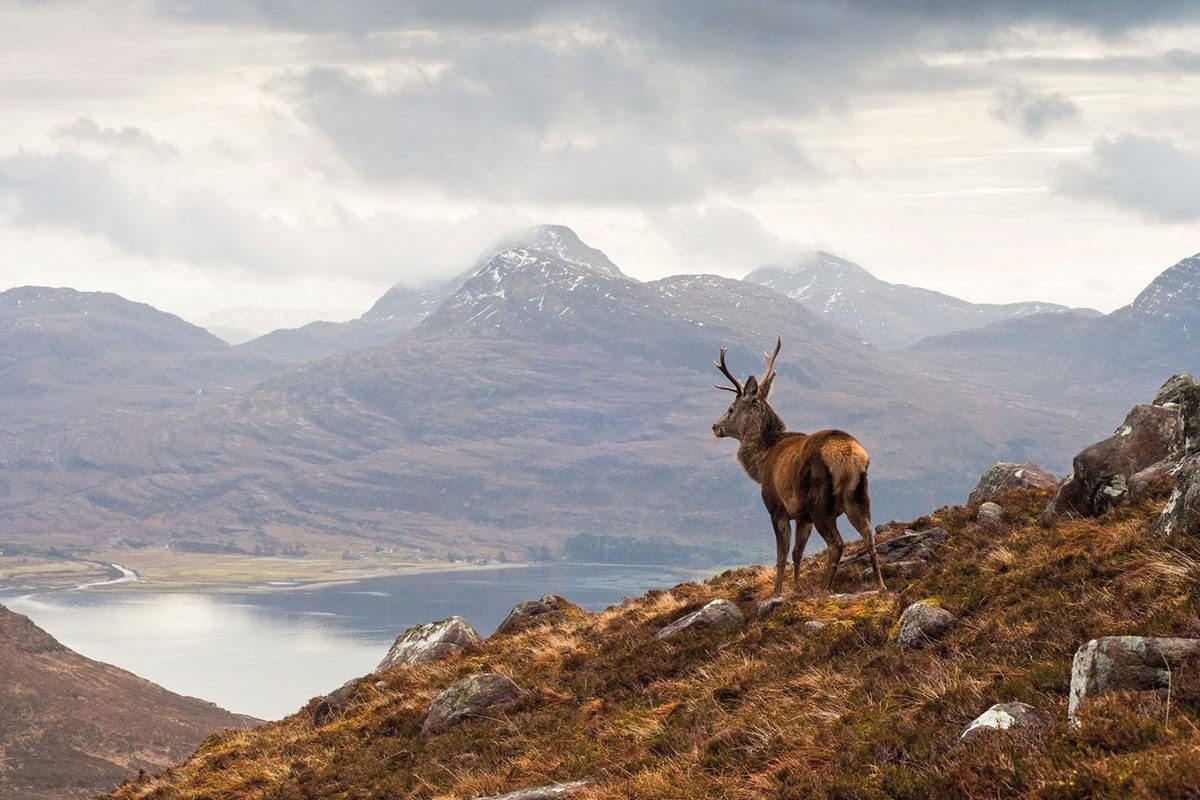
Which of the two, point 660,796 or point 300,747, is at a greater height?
point 660,796

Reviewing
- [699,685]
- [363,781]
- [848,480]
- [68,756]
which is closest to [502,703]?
[363,781]

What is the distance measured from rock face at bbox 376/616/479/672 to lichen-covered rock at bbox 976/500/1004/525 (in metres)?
11.5

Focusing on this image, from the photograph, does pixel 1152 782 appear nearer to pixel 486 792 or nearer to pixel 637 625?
pixel 486 792

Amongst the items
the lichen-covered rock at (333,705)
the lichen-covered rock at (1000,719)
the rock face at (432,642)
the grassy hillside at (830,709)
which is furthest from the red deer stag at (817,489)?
the rock face at (432,642)

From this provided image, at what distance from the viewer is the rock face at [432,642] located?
93.1ft

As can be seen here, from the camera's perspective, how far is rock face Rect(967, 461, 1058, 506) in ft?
102

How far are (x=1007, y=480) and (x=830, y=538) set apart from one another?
14173mm

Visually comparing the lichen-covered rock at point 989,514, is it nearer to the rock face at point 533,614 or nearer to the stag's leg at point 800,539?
the stag's leg at point 800,539

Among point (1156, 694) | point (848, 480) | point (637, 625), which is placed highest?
point (848, 480)

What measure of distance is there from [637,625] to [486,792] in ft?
28.8

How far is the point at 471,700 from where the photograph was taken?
19.7 metres

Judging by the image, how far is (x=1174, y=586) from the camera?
1271cm

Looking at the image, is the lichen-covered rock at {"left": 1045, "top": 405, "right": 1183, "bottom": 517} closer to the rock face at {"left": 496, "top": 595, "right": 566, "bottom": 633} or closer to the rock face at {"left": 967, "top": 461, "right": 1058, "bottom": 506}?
the rock face at {"left": 967, "top": 461, "right": 1058, "bottom": 506}

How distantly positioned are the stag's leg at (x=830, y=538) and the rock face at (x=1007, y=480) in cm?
1169
